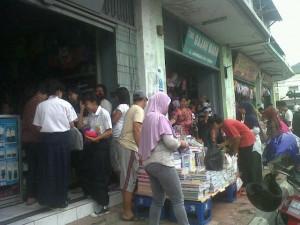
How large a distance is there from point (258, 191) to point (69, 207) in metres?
2.53

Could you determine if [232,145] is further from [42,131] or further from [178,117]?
[42,131]

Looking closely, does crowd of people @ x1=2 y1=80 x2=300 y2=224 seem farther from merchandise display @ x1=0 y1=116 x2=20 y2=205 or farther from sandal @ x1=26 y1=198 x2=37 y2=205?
merchandise display @ x1=0 y1=116 x2=20 y2=205

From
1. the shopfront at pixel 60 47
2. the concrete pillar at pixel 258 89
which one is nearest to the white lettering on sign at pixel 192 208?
the shopfront at pixel 60 47

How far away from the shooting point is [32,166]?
4664 mm

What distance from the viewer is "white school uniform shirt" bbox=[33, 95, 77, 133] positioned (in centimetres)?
423

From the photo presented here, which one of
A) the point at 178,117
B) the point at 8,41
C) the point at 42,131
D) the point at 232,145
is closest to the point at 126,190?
the point at 42,131

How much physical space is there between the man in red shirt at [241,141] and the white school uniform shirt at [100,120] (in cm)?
241

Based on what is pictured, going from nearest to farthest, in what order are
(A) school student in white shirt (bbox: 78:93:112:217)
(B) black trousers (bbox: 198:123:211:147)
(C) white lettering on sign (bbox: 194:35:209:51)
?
(A) school student in white shirt (bbox: 78:93:112:217), (B) black trousers (bbox: 198:123:211:147), (C) white lettering on sign (bbox: 194:35:209:51)

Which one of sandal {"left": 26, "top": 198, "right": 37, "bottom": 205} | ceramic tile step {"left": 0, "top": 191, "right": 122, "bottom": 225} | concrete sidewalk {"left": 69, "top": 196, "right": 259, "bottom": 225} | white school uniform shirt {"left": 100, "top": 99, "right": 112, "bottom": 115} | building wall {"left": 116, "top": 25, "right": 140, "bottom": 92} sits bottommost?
concrete sidewalk {"left": 69, "top": 196, "right": 259, "bottom": 225}

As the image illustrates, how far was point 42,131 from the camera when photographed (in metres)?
4.26

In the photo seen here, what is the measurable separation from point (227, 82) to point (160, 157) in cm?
833

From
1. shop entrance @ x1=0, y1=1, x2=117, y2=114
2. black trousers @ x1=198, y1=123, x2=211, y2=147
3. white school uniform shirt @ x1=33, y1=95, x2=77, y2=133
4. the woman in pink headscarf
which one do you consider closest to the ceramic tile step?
white school uniform shirt @ x1=33, y1=95, x2=77, y2=133

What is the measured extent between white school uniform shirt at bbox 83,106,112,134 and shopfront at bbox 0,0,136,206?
1022 millimetres

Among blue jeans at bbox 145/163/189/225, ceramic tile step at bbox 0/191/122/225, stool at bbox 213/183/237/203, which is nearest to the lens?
blue jeans at bbox 145/163/189/225
